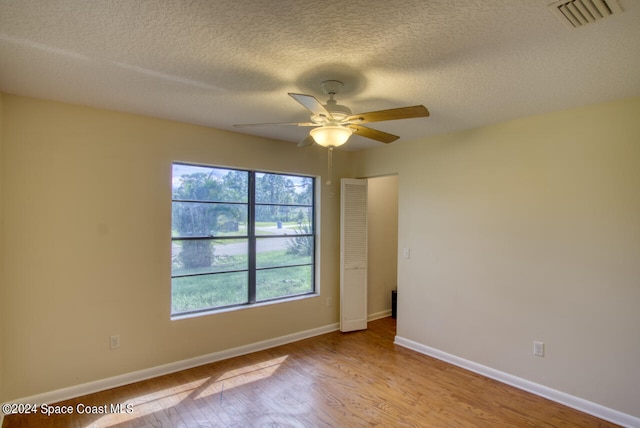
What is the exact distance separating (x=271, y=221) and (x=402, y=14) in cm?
294

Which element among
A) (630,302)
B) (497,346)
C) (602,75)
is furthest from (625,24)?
(497,346)

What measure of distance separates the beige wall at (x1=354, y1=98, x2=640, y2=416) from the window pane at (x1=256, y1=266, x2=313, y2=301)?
1.30 metres

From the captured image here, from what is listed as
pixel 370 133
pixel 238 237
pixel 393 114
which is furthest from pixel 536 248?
pixel 238 237

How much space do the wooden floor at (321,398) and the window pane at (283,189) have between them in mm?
1813

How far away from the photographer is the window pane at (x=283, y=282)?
159 inches

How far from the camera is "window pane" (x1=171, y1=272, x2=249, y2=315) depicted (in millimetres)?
3459

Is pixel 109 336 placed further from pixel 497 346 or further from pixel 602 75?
pixel 602 75

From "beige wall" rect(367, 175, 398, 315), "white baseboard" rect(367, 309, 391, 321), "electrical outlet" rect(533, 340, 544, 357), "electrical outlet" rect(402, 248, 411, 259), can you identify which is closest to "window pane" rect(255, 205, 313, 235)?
"beige wall" rect(367, 175, 398, 315)

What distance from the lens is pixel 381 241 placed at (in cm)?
529

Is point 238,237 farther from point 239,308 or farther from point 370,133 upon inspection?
point 370,133

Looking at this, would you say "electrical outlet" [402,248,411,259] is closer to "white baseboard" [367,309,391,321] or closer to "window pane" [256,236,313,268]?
"window pane" [256,236,313,268]

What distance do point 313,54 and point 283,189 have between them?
242 cm

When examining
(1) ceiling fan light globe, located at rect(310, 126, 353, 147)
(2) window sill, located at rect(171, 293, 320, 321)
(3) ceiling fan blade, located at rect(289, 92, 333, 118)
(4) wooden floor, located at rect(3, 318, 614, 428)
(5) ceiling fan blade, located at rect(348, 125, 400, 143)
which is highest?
(3) ceiling fan blade, located at rect(289, 92, 333, 118)

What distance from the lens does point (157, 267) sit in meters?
3.24
